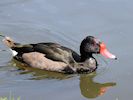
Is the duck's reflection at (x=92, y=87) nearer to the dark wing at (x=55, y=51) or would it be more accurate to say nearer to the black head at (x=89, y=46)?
the dark wing at (x=55, y=51)

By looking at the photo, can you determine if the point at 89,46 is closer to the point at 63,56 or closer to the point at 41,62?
the point at 63,56

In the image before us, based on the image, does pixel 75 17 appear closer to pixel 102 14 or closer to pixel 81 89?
pixel 102 14

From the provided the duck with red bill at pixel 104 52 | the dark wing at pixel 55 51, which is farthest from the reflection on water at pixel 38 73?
the duck with red bill at pixel 104 52

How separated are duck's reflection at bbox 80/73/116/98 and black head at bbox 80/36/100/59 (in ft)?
2.23

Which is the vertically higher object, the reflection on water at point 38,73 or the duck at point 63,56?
the duck at point 63,56

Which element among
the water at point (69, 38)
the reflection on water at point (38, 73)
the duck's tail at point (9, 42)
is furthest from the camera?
the duck's tail at point (9, 42)

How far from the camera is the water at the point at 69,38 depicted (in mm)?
9362

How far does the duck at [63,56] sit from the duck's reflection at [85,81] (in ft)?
0.37

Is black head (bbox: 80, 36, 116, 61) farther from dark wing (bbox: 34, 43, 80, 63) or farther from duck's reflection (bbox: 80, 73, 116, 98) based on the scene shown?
duck's reflection (bbox: 80, 73, 116, 98)

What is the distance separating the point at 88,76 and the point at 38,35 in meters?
1.95

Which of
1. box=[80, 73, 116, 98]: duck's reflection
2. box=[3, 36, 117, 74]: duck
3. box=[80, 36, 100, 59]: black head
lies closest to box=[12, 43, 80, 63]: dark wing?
box=[3, 36, 117, 74]: duck

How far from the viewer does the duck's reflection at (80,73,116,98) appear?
9538mm

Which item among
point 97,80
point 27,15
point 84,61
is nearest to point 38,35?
point 27,15

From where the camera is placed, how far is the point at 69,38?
37.4 ft
